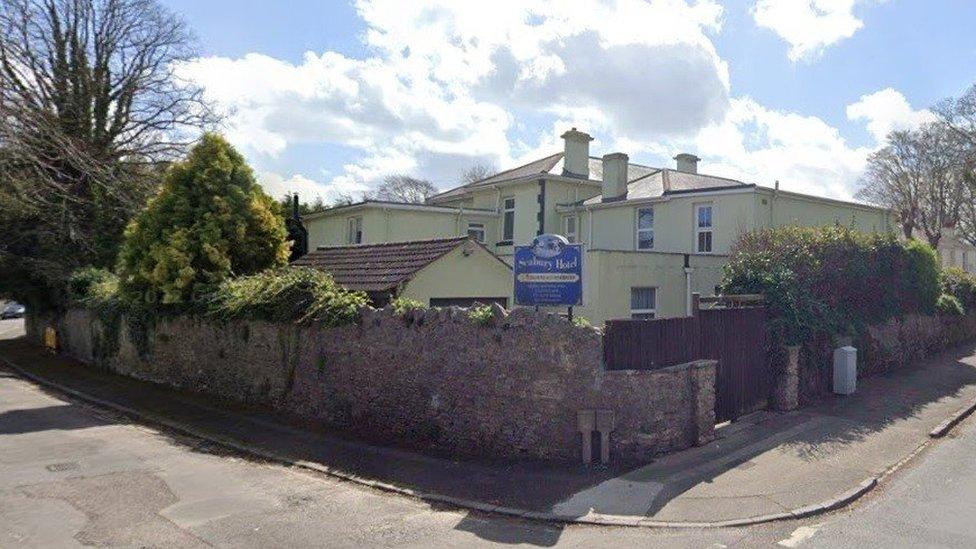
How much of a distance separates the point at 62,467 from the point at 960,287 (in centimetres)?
2735

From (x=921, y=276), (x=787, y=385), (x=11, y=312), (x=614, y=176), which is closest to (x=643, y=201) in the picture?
(x=614, y=176)

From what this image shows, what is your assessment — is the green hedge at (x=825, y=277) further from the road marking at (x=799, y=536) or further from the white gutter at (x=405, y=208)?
the white gutter at (x=405, y=208)

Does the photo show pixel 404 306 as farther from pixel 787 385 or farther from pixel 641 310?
pixel 641 310

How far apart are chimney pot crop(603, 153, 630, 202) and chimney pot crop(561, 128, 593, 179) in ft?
8.06

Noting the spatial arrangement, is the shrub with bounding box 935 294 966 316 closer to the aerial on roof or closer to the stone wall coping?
the stone wall coping

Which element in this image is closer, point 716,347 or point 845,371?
point 716,347

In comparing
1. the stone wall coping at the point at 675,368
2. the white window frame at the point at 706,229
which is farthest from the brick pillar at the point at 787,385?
the white window frame at the point at 706,229

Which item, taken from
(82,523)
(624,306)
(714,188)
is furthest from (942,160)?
(82,523)

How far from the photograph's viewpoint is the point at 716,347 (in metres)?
11.5

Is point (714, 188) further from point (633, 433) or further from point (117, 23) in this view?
point (117, 23)

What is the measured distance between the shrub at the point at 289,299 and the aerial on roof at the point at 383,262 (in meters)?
0.65

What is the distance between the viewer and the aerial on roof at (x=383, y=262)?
548 inches

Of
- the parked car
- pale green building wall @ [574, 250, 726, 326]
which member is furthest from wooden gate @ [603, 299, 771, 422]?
the parked car

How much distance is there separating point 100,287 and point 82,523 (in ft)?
56.1
